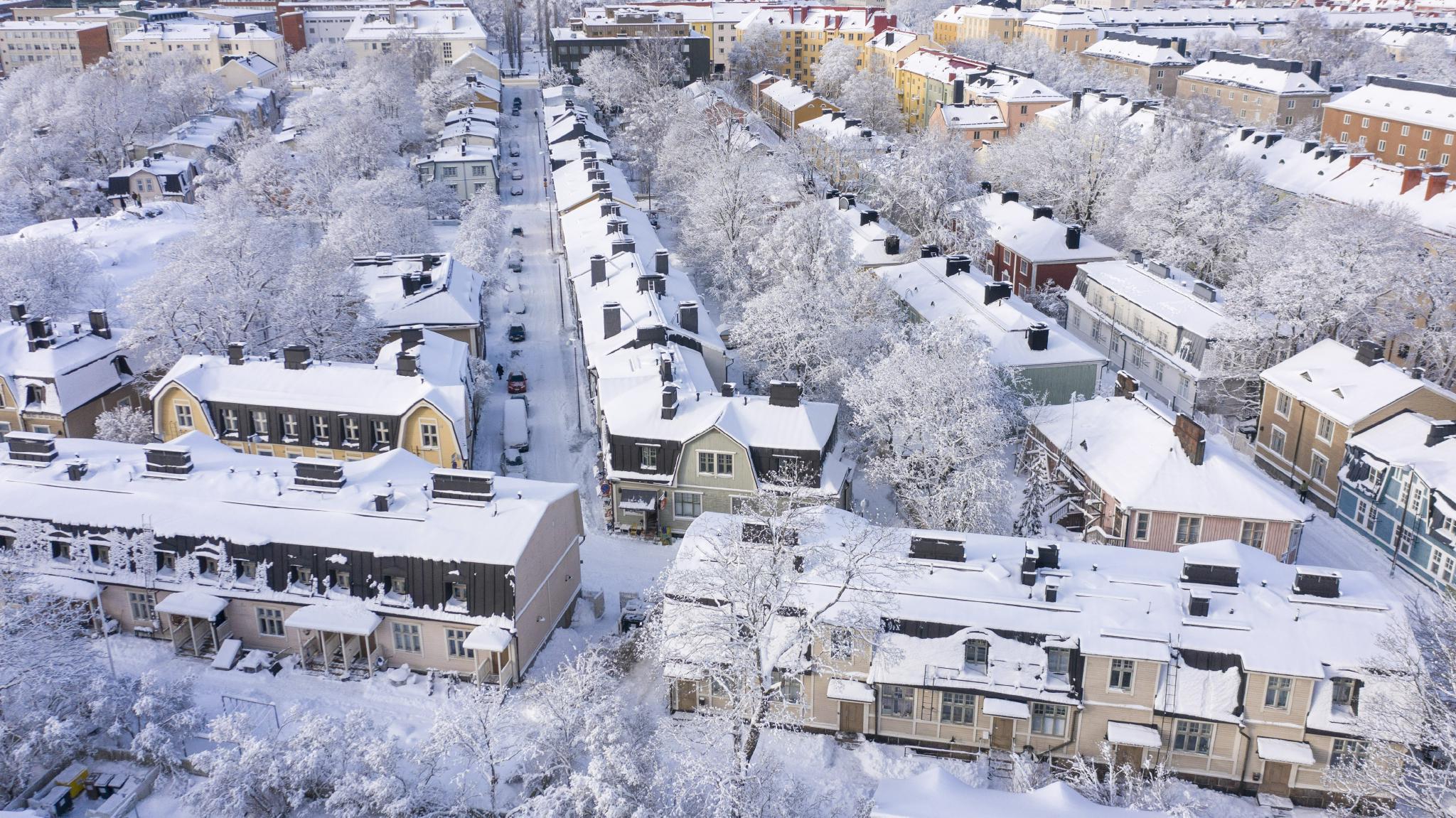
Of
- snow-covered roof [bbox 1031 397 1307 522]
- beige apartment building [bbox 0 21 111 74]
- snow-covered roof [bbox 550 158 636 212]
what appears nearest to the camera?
snow-covered roof [bbox 1031 397 1307 522]

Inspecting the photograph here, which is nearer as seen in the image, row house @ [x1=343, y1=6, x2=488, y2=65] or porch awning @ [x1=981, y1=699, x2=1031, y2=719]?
porch awning @ [x1=981, y1=699, x2=1031, y2=719]

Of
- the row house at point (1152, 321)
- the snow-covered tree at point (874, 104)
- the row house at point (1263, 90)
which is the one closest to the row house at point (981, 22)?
the row house at point (1263, 90)

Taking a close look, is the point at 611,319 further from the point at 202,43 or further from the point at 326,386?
the point at 202,43

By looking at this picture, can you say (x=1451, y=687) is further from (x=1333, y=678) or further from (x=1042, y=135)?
(x=1042, y=135)

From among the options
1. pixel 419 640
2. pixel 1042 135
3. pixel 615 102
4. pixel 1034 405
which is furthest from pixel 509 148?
pixel 419 640

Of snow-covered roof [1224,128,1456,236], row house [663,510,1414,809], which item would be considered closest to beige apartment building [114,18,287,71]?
snow-covered roof [1224,128,1456,236]

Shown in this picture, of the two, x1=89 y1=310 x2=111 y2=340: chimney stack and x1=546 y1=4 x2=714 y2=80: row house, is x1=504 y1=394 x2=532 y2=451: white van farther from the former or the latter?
x1=546 y1=4 x2=714 y2=80: row house
